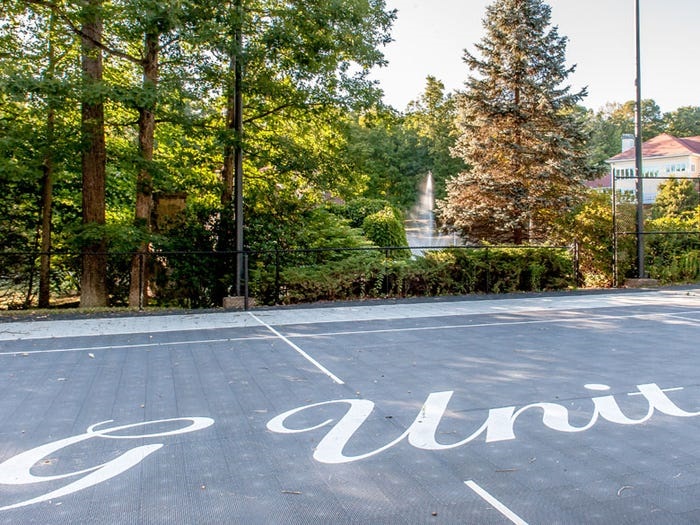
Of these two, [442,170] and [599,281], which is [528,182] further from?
[442,170]

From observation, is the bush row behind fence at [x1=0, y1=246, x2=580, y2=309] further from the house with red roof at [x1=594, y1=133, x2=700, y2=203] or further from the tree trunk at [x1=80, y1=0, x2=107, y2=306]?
the house with red roof at [x1=594, y1=133, x2=700, y2=203]

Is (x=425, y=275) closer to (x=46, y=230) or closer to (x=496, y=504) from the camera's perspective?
(x=46, y=230)

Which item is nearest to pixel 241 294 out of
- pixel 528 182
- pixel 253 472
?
pixel 253 472

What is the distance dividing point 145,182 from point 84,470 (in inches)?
361

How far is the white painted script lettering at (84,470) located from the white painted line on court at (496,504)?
2.05m

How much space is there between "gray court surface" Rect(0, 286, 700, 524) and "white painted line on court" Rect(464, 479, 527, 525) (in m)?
0.02

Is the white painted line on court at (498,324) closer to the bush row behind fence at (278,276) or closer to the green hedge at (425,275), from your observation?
the bush row behind fence at (278,276)

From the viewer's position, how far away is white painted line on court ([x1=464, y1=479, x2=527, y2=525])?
273 cm

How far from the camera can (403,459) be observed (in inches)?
138

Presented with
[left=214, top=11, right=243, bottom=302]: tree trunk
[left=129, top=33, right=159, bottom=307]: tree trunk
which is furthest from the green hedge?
[left=129, top=33, right=159, bottom=307]: tree trunk

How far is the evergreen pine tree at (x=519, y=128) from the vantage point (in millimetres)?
21188

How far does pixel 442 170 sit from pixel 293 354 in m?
35.0

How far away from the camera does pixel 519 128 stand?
21688mm

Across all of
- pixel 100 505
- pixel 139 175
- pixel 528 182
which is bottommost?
pixel 100 505
